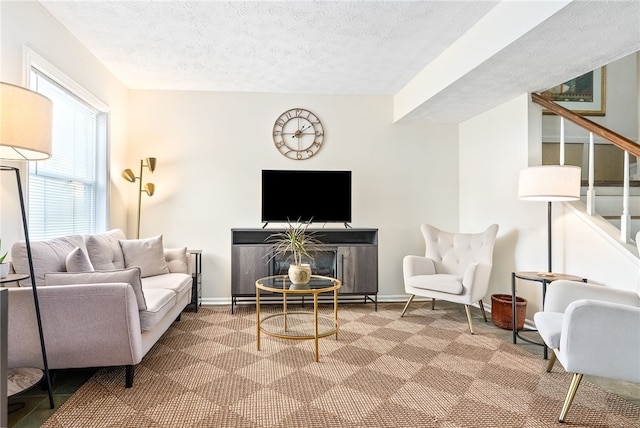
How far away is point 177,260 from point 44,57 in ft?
6.39

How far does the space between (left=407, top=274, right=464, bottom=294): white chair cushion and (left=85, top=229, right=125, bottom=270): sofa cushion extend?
2.71m

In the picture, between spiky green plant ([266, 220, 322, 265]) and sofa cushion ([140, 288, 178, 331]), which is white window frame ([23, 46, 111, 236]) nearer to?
sofa cushion ([140, 288, 178, 331])

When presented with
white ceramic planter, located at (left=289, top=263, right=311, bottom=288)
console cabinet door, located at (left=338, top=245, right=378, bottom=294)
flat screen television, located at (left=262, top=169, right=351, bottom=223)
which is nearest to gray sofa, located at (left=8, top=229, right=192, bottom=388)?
white ceramic planter, located at (left=289, top=263, right=311, bottom=288)

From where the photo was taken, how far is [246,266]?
3791mm

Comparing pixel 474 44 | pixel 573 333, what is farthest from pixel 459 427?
pixel 474 44

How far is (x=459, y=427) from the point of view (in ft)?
5.68

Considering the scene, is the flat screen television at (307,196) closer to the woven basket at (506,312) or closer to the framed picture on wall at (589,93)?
the woven basket at (506,312)

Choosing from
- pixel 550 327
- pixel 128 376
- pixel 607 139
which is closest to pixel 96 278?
pixel 128 376

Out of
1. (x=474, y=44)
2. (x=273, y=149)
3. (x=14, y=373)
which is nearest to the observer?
(x=14, y=373)

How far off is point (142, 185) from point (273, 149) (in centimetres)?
157

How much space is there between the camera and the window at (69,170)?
8.64ft

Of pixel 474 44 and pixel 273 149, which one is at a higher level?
pixel 474 44

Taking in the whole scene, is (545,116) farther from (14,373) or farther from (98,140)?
(14,373)

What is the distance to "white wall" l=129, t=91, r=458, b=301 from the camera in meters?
4.11
